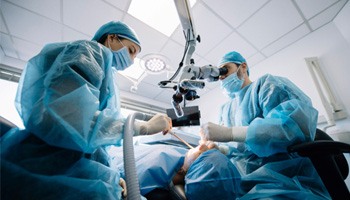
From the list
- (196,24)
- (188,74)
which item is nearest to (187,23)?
(188,74)

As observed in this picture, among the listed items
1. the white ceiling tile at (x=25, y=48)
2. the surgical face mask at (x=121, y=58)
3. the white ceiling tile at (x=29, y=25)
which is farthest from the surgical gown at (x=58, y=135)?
the white ceiling tile at (x=25, y=48)

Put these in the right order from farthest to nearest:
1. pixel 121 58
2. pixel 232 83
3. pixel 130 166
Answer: pixel 232 83, pixel 121 58, pixel 130 166

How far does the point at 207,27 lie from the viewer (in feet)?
6.77

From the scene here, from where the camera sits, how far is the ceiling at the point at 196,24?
180cm

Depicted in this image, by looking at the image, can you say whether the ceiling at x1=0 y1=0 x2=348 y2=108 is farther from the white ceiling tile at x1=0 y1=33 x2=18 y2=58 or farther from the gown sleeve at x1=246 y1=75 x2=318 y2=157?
the gown sleeve at x1=246 y1=75 x2=318 y2=157

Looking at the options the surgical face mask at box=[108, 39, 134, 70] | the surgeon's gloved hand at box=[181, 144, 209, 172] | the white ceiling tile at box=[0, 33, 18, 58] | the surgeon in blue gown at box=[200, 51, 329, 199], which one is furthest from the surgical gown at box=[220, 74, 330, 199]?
the white ceiling tile at box=[0, 33, 18, 58]

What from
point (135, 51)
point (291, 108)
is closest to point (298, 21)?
point (291, 108)

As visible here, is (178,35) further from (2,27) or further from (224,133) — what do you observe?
(2,27)

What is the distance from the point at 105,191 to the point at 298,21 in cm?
273

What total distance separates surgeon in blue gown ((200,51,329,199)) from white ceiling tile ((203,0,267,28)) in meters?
1.16

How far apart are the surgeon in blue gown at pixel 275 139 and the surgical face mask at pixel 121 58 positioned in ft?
2.37

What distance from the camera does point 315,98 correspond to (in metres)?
2.00

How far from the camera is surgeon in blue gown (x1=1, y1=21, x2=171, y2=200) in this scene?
49 cm

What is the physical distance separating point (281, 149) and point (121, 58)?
112 centimetres
